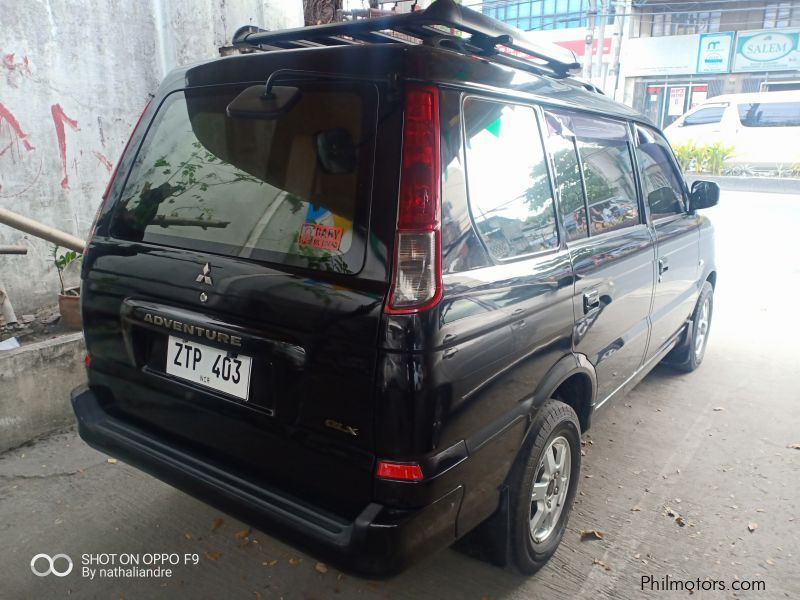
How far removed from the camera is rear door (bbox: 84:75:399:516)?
1788mm

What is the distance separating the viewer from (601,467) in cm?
341

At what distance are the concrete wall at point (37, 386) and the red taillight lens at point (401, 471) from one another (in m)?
2.55

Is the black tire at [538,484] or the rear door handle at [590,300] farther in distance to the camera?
the rear door handle at [590,300]

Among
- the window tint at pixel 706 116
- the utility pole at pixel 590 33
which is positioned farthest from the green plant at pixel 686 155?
the utility pole at pixel 590 33

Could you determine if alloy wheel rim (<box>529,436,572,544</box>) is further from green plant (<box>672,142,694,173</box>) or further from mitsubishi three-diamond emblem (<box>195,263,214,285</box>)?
green plant (<box>672,142,694,173</box>)

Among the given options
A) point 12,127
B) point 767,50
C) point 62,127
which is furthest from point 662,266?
point 767,50

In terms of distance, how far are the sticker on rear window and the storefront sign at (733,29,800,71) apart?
27.3 meters

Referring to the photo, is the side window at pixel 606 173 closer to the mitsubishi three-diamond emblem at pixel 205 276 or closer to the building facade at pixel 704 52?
the mitsubishi three-diamond emblem at pixel 205 276

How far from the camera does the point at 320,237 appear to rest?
1.86 meters

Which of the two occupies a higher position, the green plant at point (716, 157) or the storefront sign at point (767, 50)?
the storefront sign at point (767, 50)

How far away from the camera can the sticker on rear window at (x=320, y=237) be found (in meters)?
1.83

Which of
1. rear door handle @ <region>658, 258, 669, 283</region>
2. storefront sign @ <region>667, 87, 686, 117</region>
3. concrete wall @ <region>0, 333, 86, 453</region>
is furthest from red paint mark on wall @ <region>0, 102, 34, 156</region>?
storefront sign @ <region>667, 87, 686, 117</region>

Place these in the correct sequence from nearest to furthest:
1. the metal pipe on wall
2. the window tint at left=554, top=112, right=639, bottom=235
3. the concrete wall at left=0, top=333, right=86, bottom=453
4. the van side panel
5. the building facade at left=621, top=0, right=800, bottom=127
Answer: the van side panel
the window tint at left=554, top=112, right=639, bottom=235
the concrete wall at left=0, top=333, right=86, bottom=453
the metal pipe on wall
the building facade at left=621, top=0, right=800, bottom=127

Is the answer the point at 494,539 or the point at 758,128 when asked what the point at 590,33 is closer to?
the point at 758,128
